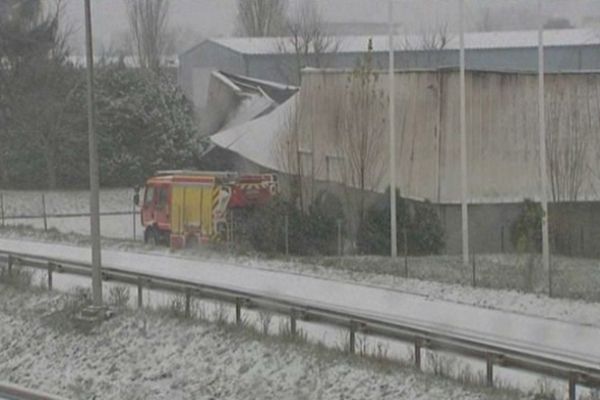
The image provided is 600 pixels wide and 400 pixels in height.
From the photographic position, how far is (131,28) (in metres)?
90.2

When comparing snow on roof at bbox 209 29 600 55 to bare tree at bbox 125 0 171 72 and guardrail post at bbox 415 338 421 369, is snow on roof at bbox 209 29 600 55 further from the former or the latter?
guardrail post at bbox 415 338 421 369

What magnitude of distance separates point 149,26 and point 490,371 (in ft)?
250

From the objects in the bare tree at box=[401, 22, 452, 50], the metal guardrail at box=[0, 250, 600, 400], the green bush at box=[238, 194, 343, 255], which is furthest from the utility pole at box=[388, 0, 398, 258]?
the bare tree at box=[401, 22, 452, 50]

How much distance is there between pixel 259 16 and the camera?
3447 inches

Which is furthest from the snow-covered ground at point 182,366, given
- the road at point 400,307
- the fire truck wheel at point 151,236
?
the fire truck wheel at point 151,236

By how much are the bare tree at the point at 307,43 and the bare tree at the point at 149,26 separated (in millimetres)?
17656

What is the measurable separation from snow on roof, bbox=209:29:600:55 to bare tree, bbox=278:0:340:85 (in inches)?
15.7

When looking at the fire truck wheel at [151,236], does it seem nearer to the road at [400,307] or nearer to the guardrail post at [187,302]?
the road at [400,307]

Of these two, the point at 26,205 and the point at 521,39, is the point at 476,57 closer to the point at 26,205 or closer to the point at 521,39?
the point at 521,39

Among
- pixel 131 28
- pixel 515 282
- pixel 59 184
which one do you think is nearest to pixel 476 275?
pixel 515 282

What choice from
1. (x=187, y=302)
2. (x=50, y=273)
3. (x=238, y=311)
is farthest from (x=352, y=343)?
(x=50, y=273)

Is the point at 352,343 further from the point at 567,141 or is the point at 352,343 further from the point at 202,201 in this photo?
the point at 567,141

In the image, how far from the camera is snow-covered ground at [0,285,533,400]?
1659 cm

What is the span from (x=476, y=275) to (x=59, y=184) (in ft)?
112
